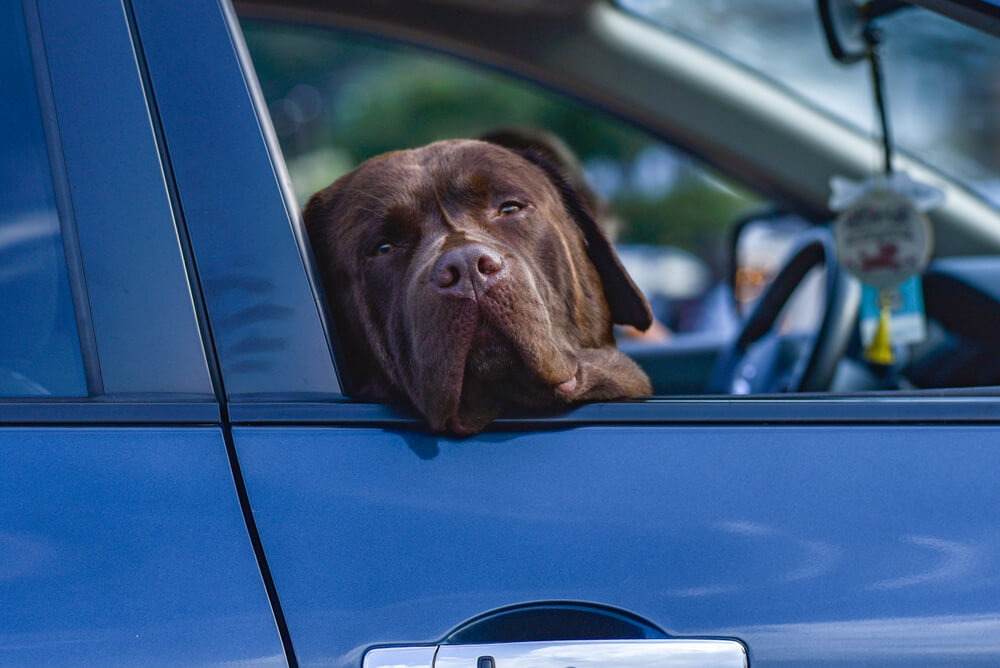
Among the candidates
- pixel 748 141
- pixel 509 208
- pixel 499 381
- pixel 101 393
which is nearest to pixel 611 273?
pixel 509 208

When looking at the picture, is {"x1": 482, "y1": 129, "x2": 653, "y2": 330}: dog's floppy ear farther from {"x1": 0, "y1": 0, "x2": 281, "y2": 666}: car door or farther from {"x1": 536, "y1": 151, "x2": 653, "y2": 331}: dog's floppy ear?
{"x1": 0, "y1": 0, "x2": 281, "y2": 666}: car door

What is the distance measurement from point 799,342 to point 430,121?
1471cm

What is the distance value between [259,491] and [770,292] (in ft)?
6.86

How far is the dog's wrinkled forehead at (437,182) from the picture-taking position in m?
1.73

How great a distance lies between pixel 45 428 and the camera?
4.29 ft

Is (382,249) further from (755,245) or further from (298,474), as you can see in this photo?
(755,245)

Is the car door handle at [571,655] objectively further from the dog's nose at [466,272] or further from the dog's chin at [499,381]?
the dog's nose at [466,272]

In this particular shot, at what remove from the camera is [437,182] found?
176cm

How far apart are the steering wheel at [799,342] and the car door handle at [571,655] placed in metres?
1.43

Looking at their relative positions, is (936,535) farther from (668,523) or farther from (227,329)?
(227,329)

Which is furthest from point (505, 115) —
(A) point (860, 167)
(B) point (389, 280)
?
(B) point (389, 280)

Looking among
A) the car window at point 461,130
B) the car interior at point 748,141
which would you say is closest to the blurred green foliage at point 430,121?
the car window at point 461,130

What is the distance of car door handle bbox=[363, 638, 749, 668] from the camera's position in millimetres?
1182

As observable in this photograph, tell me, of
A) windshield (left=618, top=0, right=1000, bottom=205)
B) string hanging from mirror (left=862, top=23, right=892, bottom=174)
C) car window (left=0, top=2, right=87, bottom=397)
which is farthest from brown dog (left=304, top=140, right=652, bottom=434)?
windshield (left=618, top=0, right=1000, bottom=205)
